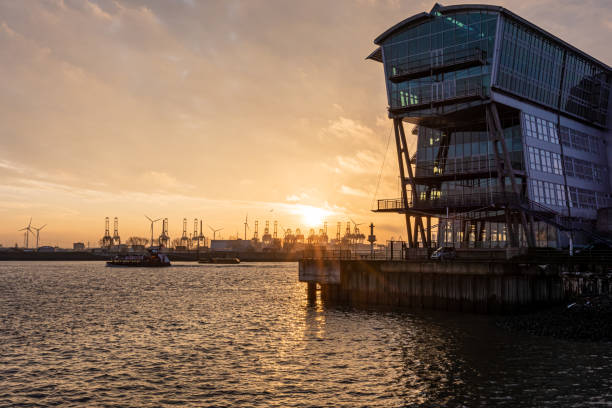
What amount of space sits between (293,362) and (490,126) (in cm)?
4758

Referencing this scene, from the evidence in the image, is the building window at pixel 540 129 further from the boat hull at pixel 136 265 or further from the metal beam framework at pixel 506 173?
the boat hull at pixel 136 265

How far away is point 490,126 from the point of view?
2579 inches

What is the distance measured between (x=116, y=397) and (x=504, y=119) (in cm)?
6286

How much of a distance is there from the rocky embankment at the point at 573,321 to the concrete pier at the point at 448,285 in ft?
7.37

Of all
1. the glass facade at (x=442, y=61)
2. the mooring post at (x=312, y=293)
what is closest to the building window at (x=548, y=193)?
the glass facade at (x=442, y=61)

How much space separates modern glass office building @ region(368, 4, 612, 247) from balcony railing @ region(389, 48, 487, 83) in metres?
0.16

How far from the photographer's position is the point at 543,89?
237 feet

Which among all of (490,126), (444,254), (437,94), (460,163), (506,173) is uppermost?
(437,94)

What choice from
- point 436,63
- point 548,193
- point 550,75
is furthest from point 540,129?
point 436,63

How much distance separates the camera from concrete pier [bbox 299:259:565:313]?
43.9 meters

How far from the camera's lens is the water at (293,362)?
22.3 meters

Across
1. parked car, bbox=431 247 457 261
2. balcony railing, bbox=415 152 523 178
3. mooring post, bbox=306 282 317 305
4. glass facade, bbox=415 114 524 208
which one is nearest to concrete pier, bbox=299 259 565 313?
mooring post, bbox=306 282 317 305

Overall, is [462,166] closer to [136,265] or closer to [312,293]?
[312,293]

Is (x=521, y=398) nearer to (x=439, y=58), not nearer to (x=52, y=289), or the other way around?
(x=439, y=58)
